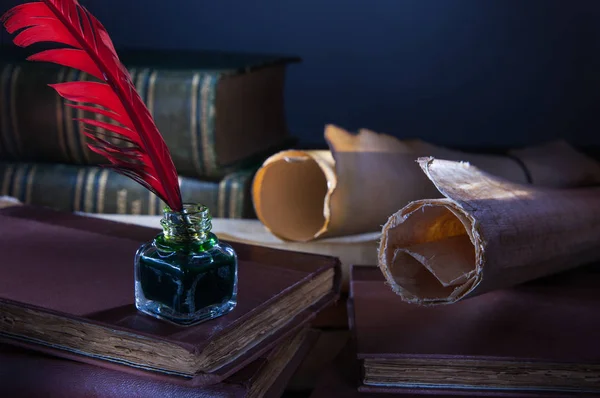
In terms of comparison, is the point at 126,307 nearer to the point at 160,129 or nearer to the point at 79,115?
the point at 160,129

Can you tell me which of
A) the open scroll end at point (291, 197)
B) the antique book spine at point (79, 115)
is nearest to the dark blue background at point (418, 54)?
the antique book spine at point (79, 115)

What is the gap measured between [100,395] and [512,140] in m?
1.21

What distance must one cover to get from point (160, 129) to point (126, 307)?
574mm

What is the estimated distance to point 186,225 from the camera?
34.0 inches

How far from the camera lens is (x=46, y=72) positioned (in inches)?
57.7

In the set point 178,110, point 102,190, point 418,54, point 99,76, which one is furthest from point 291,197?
point 418,54

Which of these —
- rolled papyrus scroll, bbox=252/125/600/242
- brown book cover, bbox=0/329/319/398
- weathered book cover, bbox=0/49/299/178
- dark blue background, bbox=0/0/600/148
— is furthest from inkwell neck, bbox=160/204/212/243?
dark blue background, bbox=0/0/600/148

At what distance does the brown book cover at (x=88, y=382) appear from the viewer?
83 cm

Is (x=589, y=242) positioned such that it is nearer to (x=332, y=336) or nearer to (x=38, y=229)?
(x=332, y=336)

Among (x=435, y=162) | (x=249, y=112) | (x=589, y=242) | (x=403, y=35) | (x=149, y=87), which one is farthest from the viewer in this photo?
(x=403, y=35)

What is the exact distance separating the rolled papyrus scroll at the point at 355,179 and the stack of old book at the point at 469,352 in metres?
0.19

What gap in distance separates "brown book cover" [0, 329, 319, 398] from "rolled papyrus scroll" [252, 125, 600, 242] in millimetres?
345

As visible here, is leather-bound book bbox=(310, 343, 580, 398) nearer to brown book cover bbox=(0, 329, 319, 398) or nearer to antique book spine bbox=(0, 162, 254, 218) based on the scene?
brown book cover bbox=(0, 329, 319, 398)

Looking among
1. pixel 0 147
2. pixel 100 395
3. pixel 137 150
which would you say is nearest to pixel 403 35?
pixel 0 147
